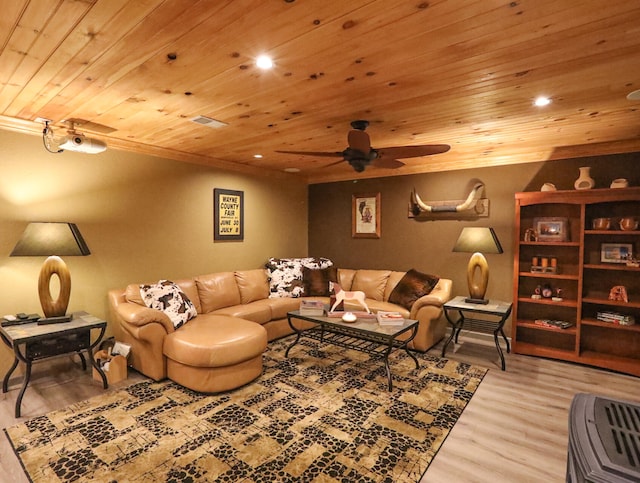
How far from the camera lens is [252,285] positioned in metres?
4.80

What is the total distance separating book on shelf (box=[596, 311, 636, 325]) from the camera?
11.4 ft

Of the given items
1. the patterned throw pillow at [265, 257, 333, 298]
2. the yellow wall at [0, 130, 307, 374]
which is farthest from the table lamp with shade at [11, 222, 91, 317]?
the patterned throw pillow at [265, 257, 333, 298]

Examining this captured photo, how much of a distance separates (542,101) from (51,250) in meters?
4.00

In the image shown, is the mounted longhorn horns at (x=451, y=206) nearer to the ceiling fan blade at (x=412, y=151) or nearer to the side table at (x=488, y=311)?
the side table at (x=488, y=311)

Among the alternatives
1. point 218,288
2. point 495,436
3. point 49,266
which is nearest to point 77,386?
point 49,266

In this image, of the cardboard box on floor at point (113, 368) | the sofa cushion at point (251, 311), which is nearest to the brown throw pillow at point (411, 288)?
the sofa cushion at point (251, 311)

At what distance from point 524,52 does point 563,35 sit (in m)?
0.19

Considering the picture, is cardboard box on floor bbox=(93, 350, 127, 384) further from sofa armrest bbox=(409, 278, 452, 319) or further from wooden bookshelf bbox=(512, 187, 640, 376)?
wooden bookshelf bbox=(512, 187, 640, 376)

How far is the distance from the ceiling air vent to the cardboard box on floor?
7.42 feet

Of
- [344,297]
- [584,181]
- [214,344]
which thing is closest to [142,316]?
[214,344]

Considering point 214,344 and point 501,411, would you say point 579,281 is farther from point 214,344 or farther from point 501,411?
point 214,344

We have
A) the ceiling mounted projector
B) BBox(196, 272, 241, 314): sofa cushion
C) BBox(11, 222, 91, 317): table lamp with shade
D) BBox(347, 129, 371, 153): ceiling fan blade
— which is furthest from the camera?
BBox(196, 272, 241, 314): sofa cushion

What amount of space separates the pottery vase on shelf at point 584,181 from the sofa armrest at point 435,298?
1735 mm

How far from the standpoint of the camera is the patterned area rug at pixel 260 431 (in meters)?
2.05
